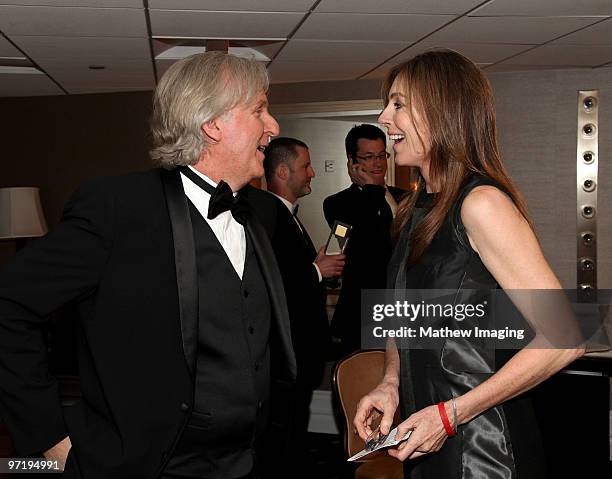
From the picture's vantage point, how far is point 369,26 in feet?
14.0

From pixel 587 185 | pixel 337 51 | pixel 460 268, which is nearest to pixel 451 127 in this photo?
pixel 460 268

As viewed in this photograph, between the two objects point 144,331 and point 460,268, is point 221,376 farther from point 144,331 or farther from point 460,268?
point 460,268

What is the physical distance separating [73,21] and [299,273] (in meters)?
1.74

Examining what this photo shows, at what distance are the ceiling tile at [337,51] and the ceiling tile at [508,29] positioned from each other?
420mm

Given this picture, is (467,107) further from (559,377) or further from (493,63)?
(493,63)

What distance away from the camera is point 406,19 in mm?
4094

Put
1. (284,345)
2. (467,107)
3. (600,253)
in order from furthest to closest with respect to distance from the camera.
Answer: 1. (600,253)
2. (284,345)
3. (467,107)

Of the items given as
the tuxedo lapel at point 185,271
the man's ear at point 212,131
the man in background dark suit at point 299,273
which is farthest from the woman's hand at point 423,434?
the man in background dark suit at point 299,273

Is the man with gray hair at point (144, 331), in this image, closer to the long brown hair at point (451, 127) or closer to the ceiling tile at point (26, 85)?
the long brown hair at point (451, 127)

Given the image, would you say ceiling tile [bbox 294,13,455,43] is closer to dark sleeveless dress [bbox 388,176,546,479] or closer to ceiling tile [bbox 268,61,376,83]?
ceiling tile [bbox 268,61,376,83]

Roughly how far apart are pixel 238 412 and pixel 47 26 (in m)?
3.19

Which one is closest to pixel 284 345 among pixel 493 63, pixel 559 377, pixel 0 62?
pixel 559 377

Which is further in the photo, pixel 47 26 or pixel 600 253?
pixel 600 253

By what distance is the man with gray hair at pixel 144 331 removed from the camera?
1.55 m
